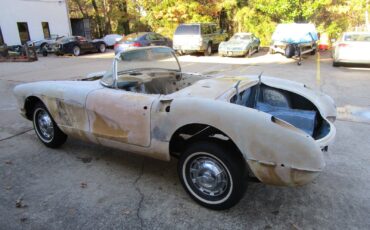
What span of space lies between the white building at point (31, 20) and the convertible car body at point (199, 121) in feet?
71.4

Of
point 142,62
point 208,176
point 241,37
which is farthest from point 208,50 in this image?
point 208,176

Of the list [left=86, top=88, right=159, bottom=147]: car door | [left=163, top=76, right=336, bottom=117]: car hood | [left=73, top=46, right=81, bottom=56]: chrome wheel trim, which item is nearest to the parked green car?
[left=73, top=46, right=81, bottom=56]: chrome wheel trim

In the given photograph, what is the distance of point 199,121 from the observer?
9.31ft

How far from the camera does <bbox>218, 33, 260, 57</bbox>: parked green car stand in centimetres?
1634

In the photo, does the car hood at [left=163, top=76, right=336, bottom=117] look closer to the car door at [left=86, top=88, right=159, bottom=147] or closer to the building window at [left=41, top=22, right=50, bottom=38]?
the car door at [left=86, top=88, right=159, bottom=147]

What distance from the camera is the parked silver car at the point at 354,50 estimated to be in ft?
37.4

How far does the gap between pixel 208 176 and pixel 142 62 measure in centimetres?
195

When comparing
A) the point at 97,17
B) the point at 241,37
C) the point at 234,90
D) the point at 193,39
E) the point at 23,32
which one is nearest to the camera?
the point at 234,90

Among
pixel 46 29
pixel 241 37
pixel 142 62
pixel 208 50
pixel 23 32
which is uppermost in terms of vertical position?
pixel 46 29

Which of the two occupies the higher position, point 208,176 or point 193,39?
point 193,39

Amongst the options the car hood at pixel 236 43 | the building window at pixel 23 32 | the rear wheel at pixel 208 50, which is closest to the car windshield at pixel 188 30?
the rear wheel at pixel 208 50

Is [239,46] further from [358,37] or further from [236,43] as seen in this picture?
[358,37]

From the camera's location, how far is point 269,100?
3.80 m

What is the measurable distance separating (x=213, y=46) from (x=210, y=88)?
16606 mm
